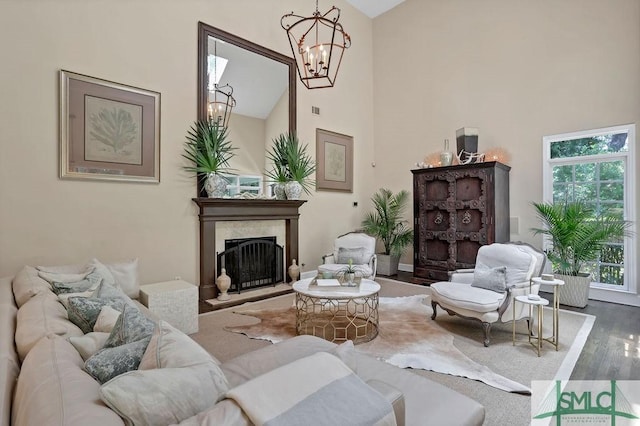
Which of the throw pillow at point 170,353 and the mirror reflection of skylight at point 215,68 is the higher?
the mirror reflection of skylight at point 215,68

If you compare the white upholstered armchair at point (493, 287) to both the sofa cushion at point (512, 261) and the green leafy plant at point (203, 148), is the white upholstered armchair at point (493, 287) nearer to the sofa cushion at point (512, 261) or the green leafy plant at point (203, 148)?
the sofa cushion at point (512, 261)

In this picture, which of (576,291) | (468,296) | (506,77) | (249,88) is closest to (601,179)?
(576,291)

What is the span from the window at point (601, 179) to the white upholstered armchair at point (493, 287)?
6.13 ft

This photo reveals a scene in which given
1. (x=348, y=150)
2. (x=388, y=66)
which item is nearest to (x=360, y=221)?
(x=348, y=150)

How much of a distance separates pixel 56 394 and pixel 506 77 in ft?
21.7

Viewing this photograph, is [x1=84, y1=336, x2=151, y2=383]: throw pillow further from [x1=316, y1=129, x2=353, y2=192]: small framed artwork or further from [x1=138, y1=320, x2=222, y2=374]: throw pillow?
[x1=316, y1=129, x2=353, y2=192]: small framed artwork

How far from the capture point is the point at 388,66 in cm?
715

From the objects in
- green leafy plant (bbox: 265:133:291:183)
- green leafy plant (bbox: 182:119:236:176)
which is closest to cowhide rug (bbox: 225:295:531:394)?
green leafy plant (bbox: 182:119:236:176)

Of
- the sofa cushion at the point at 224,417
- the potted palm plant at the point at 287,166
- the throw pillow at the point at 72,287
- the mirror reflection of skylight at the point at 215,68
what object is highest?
the mirror reflection of skylight at the point at 215,68

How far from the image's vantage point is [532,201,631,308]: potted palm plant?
4281mm

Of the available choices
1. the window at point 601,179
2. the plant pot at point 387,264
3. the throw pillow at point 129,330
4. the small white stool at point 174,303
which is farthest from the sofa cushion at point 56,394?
the window at point 601,179

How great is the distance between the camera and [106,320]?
1759 millimetres

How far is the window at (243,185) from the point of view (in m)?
4.89

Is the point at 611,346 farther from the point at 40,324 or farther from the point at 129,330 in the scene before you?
the point at 40,324
